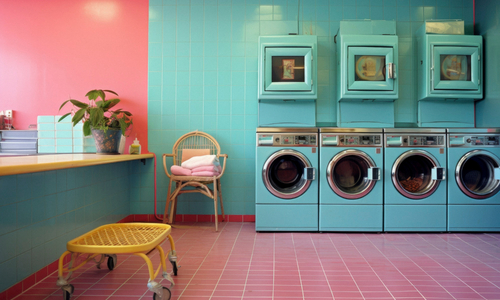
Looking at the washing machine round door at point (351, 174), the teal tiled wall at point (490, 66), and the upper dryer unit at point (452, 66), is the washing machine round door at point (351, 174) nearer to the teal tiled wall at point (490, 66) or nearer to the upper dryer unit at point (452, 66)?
the upper dryer unit at point (452, 66)

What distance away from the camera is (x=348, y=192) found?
121 inches

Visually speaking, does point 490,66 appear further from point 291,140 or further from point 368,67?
point 291,140

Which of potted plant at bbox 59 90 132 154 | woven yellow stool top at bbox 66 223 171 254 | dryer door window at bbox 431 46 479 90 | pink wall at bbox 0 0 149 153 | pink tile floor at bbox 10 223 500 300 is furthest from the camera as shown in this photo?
pink wall at bbox 0 0 149 153

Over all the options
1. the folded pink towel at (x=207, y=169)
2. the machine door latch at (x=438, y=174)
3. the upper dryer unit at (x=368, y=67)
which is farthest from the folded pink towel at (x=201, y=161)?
the machine door latch at (x=438, y=174)

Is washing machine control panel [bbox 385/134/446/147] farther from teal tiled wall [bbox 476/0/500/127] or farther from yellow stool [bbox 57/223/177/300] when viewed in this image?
yellow stool [bbox 57/223/177/300]

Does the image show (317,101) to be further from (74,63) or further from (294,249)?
(74,63)

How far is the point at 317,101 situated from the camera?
3.54 meters

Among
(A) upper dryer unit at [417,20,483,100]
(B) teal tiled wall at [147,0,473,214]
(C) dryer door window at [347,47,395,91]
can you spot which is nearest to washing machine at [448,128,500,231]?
(A) upper dryer unit at [417,20,483,100]

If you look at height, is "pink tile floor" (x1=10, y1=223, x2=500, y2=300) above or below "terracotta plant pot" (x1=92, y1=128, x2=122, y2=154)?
below

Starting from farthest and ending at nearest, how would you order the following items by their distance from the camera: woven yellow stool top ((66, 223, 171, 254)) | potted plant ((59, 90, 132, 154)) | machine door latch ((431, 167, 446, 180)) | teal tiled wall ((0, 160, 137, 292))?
machine door latch ((431, 167, 446, 180)) → potted plant ((59, 90, 132, 154)) → teal tiled wall ((0, 160, 137, 292)) → woven yellow stool top ((66, 223, 171, 254))

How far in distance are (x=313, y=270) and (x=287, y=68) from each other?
1955mm

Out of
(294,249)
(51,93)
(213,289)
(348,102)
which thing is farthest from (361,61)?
(51,93)

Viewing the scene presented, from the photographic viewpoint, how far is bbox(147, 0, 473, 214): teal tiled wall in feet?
11.7

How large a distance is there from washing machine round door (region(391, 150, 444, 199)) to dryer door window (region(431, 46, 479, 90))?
2.48 ft
